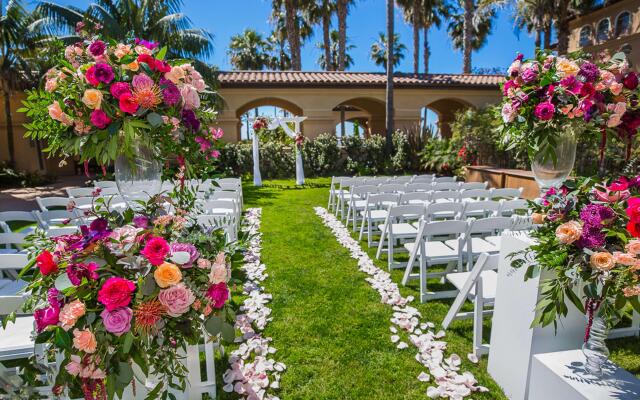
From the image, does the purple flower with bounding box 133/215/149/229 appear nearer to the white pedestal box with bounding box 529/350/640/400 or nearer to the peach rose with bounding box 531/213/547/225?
the peach rose with bounding box 531/213/547/225

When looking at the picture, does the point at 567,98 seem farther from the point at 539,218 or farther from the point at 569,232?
the point at 569,232

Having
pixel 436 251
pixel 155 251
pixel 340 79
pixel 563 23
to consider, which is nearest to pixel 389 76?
pixel 340 79

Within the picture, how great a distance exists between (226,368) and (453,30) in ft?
114

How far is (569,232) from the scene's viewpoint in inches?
63.1

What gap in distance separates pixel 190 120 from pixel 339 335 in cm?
254

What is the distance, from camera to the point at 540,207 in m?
1.91

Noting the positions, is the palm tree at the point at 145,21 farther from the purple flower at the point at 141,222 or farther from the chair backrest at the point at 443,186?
the purple flower at the point at 141,222

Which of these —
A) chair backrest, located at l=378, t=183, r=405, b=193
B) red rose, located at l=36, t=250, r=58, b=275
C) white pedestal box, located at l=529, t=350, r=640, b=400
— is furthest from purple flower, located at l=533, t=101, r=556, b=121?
chair backrest, located at l=378, t=183, r=405, b=193

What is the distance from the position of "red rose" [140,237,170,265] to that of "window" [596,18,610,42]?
24.9 meters

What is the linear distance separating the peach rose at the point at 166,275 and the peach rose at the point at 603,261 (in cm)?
175

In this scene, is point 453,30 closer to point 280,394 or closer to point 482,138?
point 482,138

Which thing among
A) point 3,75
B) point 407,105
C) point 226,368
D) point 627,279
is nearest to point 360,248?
point 226,368

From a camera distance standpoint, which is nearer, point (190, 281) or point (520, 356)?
point (190, 281)

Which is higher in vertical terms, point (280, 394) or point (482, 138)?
point (482, 138)
